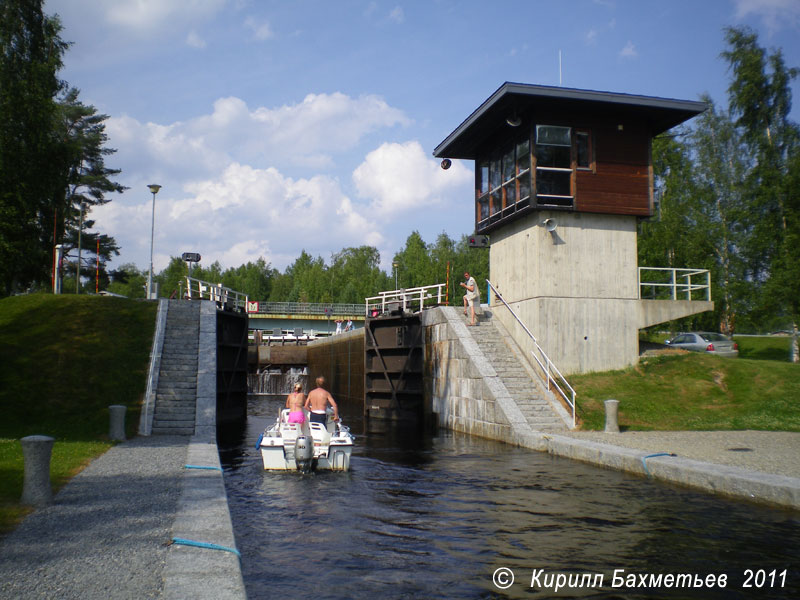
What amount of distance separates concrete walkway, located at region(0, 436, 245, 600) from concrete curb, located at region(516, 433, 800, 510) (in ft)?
25.4

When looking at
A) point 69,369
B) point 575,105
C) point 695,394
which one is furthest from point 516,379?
point 69,369

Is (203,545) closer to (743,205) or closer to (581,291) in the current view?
(581,291)

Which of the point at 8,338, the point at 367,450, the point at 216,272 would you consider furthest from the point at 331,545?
the point at 216,272

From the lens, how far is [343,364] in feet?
120

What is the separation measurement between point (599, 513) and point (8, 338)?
18180 mm

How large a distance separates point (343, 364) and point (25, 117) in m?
19.7

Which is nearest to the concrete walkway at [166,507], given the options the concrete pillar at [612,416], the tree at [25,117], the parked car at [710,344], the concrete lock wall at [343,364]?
the concrete pillar at [612,416]

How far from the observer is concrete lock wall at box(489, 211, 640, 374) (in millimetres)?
21062

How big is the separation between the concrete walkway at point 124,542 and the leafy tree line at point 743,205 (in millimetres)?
28783

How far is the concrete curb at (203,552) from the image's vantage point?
517 cm

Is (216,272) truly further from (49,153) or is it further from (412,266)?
(49,153)

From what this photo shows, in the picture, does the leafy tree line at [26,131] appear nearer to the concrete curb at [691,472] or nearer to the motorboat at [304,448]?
the motorboat at [304,448]

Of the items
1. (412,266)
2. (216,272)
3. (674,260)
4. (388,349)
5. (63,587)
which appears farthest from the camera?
(216,272)

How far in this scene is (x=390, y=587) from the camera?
269 inches
